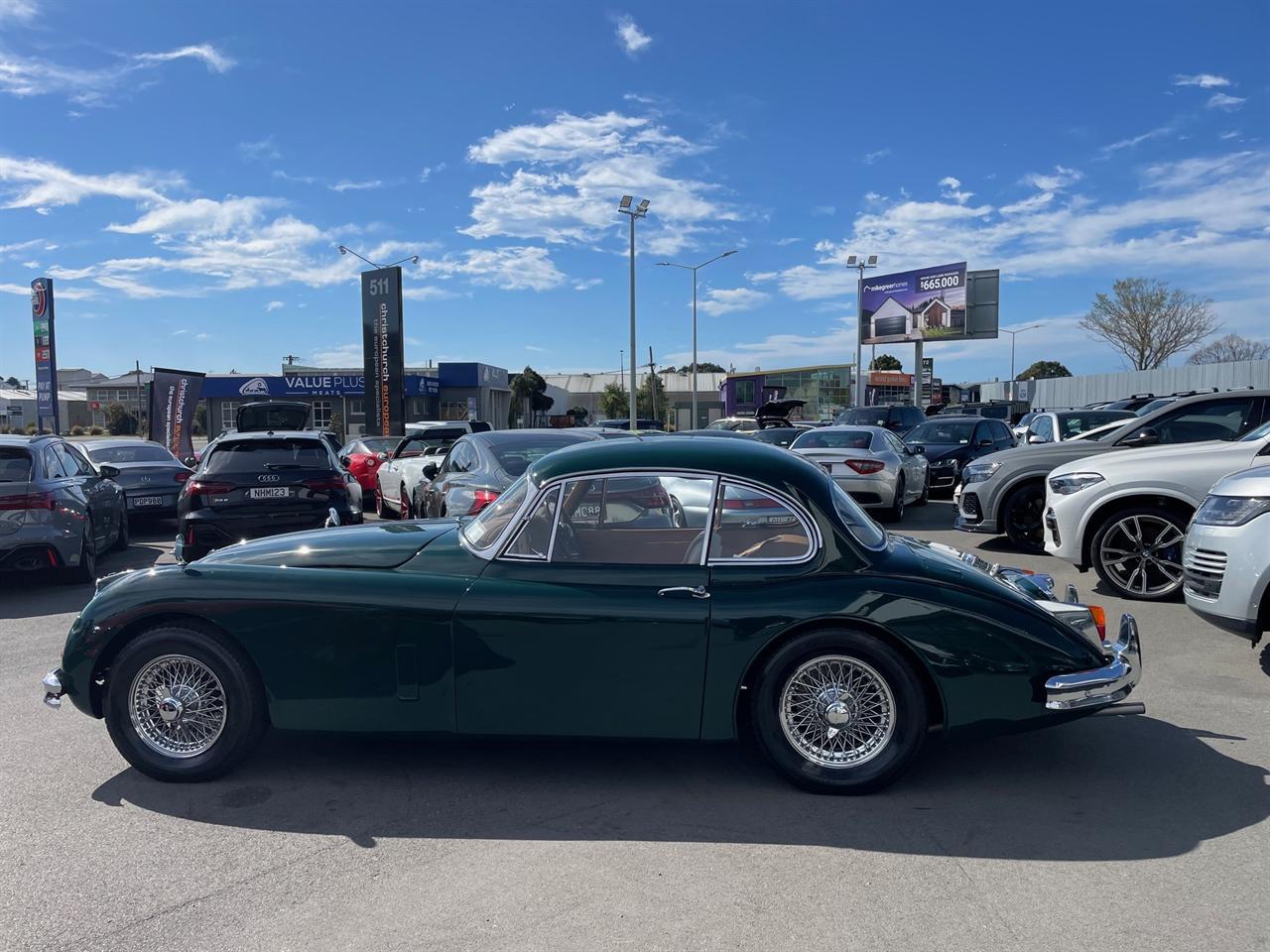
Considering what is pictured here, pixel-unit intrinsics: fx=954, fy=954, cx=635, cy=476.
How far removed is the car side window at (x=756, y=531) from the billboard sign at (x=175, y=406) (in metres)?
25.6

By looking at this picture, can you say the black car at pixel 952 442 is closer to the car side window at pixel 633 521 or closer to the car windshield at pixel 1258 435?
the car windshield at pixel 1258 435

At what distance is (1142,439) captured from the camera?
968cm

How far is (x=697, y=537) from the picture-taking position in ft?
13.8

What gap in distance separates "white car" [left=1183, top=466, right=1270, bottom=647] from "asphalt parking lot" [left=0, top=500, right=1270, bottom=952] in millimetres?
813

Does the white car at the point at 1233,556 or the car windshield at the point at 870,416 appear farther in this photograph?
the car windshield at the point at 870,416

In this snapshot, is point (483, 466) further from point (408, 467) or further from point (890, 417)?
point (890, 417)

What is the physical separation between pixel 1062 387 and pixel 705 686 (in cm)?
6565

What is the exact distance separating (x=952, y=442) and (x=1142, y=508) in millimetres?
10451

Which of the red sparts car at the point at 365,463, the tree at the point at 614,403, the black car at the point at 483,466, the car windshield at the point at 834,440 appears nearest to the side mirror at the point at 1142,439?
the car windshield at the point at 834,440

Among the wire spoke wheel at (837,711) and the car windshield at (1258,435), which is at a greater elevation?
the car windshield at (1258,435)

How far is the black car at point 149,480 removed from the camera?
1326 centimetres

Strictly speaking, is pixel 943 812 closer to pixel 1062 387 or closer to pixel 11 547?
pixel 11 547

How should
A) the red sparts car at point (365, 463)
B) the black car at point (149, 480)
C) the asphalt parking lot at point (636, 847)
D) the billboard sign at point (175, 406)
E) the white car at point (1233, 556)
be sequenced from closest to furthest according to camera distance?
the asphalt parking lot at point (636, 847), the white car at point (1233, 556), the black car at point (149, 480), the red sparts car at point (365, 463), the billboard sign at point (175, 406)

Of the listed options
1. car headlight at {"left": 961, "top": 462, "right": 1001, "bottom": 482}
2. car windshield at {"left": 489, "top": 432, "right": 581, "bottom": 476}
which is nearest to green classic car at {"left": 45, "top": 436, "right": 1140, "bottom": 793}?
car windshield at {"left": 489, "top": 432, "right": 581, "bottom": 476}
